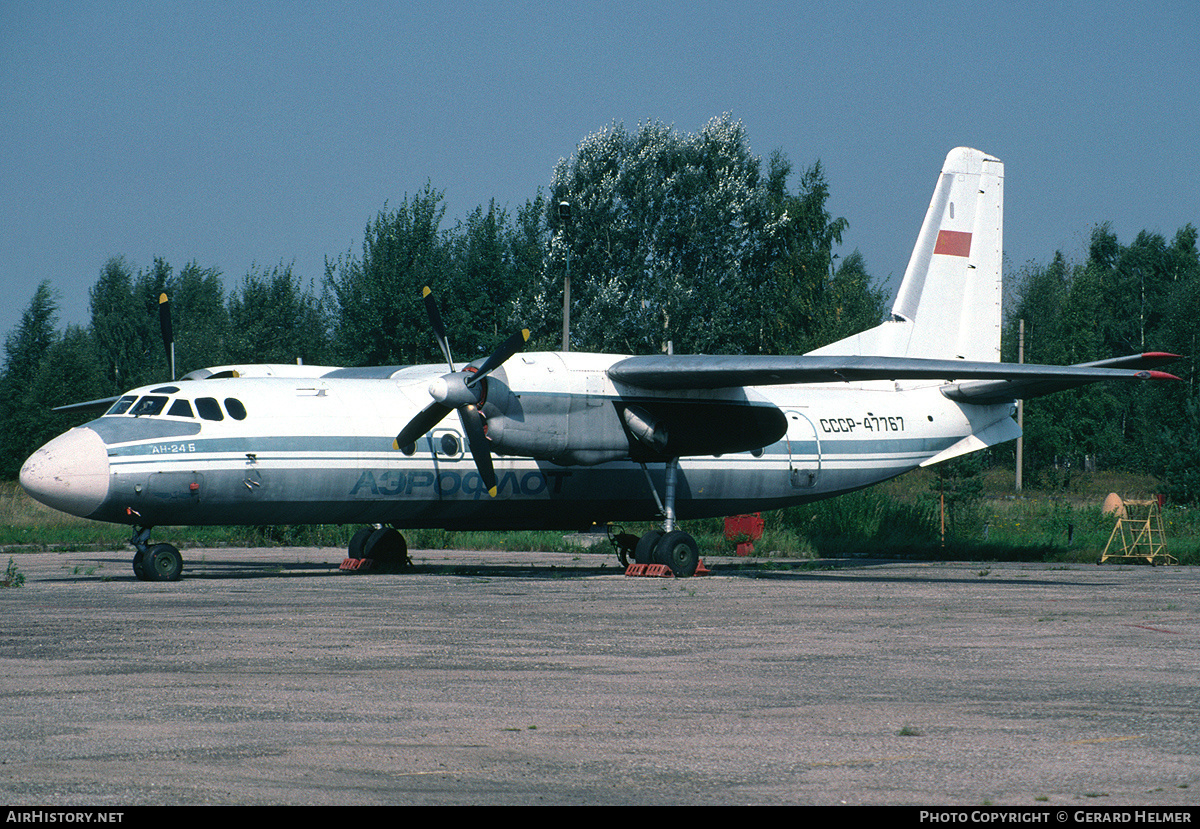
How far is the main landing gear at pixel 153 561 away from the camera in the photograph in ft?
65.2

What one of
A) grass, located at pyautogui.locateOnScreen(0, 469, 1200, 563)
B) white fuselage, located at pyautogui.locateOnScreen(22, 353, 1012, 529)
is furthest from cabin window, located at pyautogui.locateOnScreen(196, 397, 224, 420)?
grass, located at pyautogui.locateOnScreen(0, 469, 1200, 563)

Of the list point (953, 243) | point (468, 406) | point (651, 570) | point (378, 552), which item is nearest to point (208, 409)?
point (468, 406)

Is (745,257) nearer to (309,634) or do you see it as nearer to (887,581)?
(887,581)

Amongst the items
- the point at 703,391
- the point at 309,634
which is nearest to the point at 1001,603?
the point at 703,391

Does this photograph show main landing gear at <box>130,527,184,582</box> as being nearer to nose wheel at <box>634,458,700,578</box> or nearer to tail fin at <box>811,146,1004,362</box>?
nose wheel at <box>634,458,700,578</box>

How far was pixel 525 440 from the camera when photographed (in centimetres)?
2117

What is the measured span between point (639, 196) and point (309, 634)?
51.9m

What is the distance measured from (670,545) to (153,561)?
9.01m

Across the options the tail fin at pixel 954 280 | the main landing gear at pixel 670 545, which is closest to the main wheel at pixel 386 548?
the main landing gear at pixel 670 545

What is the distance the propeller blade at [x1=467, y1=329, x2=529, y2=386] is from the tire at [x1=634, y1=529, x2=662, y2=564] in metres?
4.41

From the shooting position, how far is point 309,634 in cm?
1301

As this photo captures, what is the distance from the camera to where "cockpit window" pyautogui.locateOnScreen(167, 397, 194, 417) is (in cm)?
1970

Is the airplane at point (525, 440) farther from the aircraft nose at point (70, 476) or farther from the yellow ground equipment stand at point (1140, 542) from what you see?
the yellow ground equipment stand at point (1140, 542)

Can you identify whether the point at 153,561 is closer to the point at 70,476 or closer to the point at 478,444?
the point at 70,476
